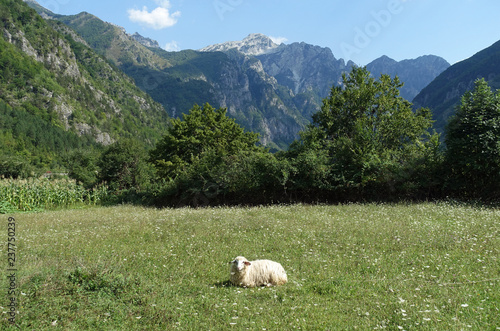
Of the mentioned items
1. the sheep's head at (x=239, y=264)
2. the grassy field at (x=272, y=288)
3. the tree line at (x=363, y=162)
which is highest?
the tree line at (x=363, y=162)

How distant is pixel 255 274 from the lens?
27.1ft

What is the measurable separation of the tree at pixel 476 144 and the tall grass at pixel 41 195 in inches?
1387

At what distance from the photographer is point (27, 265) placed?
872 cm

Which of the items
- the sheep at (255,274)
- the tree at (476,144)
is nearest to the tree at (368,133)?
the tree at (476,144)

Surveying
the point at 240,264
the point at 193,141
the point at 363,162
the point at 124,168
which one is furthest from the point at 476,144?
the point at 124,168

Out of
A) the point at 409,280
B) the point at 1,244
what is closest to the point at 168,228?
the point at 1,244

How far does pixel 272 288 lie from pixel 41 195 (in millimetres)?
33532

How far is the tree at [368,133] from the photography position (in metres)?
24.2

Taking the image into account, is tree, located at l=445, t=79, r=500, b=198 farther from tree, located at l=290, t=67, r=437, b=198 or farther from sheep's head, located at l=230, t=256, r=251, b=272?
sheep's head, located at l=230, t=256, r=251, b=272

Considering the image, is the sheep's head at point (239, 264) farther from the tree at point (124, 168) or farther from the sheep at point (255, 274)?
the tree at point (124, 168)

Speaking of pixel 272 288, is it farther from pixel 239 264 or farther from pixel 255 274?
pixel 239 264

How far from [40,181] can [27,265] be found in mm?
31826

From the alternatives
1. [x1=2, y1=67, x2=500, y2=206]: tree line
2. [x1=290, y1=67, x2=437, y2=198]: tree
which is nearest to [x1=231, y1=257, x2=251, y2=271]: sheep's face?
[x1=2, y1=67, x2=500, y2=206]: tree line

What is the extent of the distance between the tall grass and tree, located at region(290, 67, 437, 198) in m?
24.8
